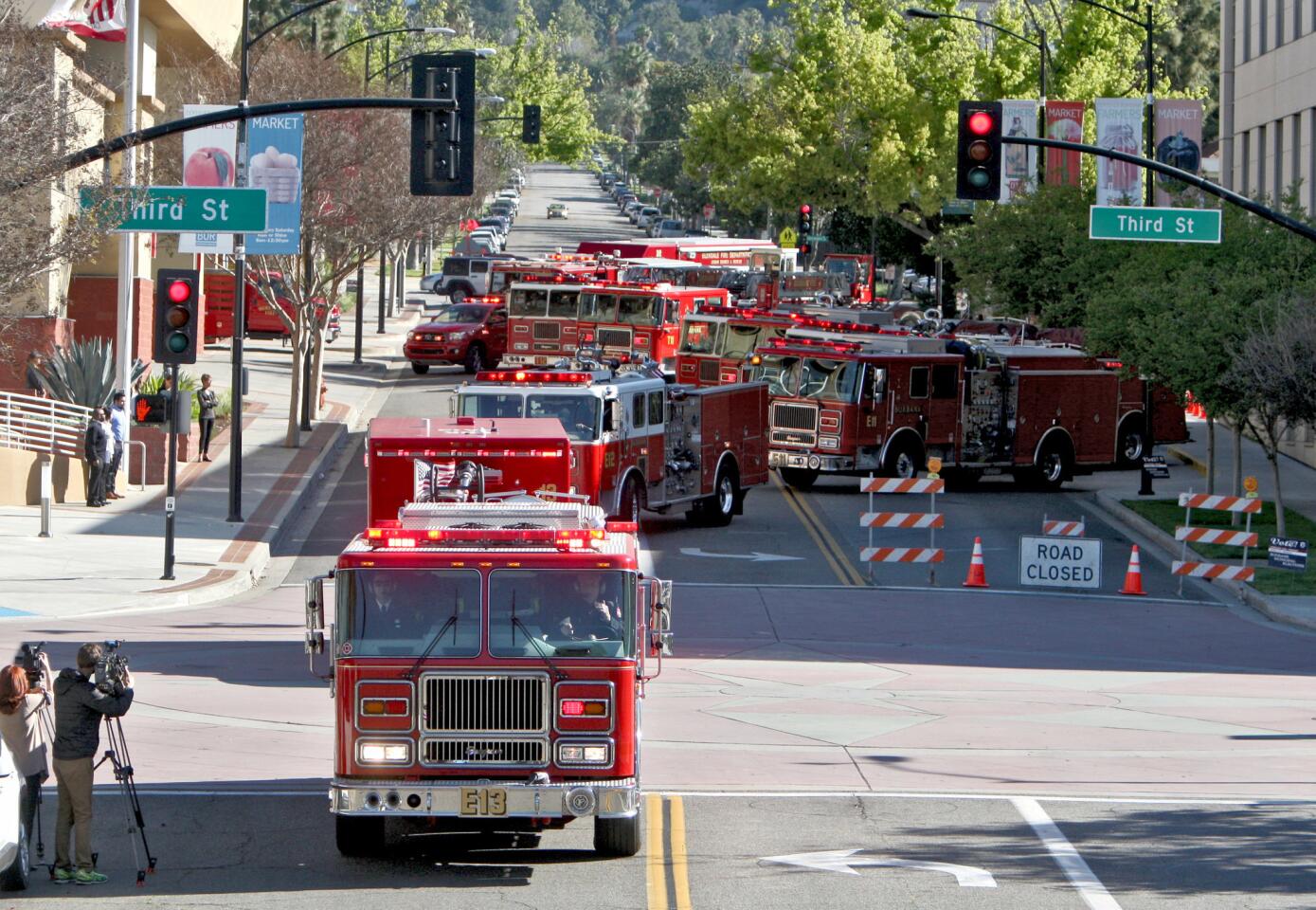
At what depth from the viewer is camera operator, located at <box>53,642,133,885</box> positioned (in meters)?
11.3

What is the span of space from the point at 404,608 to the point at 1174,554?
21200mm

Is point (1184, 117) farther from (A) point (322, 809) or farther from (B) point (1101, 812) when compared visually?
(A) point (322, 809)

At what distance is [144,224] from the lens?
71.5 ft

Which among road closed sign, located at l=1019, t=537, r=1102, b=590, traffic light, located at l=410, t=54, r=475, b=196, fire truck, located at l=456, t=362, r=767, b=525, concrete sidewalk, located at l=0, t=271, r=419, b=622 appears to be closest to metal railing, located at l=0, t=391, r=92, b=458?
concrete sidewalk, located at l=0, t=271, r=419, b=622

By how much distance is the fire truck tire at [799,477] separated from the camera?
119 feet

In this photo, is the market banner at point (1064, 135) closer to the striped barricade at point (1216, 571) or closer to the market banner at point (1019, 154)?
the market banner at point (1019, 154)

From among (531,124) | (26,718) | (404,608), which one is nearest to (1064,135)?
(531,124)

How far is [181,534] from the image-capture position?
1141 inches

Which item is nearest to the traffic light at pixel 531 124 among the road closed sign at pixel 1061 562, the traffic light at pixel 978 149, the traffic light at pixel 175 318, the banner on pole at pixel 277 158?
the banner on pole at pixel 277 158

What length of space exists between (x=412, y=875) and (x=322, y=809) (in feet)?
7.18

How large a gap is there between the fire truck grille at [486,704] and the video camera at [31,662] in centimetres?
235

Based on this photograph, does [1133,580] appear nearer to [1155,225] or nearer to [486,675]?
[1155,225]

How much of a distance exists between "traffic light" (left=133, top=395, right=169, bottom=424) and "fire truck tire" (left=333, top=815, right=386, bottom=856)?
46.4 ft

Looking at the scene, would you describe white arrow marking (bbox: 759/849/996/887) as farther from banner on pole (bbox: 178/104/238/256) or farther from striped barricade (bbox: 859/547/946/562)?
banner on pole (bbox: 178/104/238/256)
